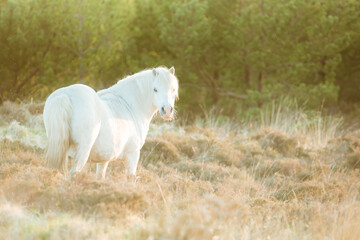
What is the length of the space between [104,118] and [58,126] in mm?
539

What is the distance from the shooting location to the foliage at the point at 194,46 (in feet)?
33.7

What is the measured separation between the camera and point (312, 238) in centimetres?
334

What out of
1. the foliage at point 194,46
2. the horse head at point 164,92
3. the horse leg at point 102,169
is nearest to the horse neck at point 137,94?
the horse head at point 164,92

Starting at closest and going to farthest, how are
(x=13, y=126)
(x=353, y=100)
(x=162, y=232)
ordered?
1. (x=162, y=232)
2. (x=13, y=126)
3. (x=353, y=100)

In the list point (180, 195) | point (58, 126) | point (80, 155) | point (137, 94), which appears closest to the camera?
point (58, 126)

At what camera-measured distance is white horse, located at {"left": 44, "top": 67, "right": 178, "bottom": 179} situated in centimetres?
364

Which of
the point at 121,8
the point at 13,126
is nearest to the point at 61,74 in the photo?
the point at 121,8

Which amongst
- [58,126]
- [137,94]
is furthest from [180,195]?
[58,126]

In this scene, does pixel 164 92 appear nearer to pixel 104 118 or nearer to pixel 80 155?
pixel 104 118

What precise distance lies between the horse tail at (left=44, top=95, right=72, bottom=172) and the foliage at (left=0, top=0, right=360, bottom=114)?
5.96 metres

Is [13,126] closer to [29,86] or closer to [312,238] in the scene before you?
[29,86]

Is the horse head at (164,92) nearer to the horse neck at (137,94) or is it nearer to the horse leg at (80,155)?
the horse neck at (137,94)

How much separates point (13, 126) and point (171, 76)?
3.40 meters

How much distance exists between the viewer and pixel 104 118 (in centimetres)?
402
